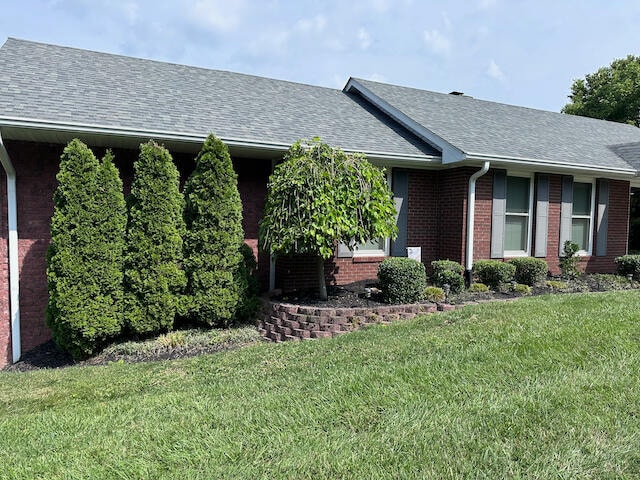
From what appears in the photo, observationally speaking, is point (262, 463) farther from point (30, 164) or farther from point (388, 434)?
point (30, 164)

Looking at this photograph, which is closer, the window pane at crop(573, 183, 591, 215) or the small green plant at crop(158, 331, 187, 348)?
the small green plant at crop(158, 331, 187, 348)

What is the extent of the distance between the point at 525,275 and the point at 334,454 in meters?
7.46

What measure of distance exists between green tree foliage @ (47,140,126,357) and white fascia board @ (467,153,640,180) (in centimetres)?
632

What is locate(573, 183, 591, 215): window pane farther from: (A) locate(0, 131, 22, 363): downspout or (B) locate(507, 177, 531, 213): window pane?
A: (A) locate(0, 131, 22, 363): downspout

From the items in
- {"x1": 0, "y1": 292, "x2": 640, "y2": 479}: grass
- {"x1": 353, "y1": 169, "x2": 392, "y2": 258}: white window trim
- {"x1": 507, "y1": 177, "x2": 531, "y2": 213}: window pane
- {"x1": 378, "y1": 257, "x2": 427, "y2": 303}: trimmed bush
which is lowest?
{"x1": 0, "y1": 292, "x2": 640, "y2": 479}: grass

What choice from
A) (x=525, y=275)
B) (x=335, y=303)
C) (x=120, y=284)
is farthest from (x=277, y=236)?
(x=525, y=275)

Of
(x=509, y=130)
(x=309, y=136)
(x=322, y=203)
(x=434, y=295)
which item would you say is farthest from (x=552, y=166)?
(x=322, y=203)

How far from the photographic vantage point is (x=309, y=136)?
321 inches

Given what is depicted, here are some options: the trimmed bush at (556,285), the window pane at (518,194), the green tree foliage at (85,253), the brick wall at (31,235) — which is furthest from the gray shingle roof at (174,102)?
the trimmed bush at (556,285)

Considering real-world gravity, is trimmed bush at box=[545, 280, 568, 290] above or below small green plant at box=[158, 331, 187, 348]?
above

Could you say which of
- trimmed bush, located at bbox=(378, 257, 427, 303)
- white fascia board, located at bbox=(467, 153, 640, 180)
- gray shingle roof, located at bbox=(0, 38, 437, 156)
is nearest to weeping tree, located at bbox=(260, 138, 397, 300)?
trimmed bush, located at bbox=(378, 257, 427, 303)

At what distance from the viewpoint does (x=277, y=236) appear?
6.60 meters

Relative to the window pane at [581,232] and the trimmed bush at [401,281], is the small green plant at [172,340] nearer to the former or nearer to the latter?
the trimmed bush at [401,281]

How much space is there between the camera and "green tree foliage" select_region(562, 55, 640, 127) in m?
22.8
